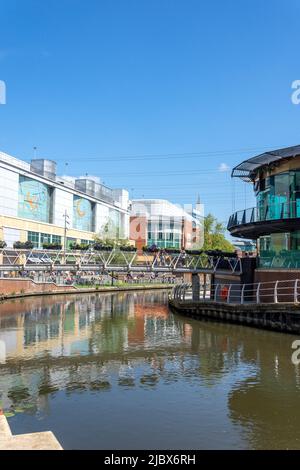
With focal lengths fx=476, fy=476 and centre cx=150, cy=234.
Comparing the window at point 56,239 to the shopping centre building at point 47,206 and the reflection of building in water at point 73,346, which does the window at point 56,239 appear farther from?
the reflection of building in water at point 73,346

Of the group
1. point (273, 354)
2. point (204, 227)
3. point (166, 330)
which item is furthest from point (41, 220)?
point (273, 354)

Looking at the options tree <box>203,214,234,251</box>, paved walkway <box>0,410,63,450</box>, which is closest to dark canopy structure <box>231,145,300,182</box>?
paved walkway <box>0,410,63,450</box>

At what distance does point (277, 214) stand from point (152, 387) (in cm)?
1682

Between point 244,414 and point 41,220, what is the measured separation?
226 ft

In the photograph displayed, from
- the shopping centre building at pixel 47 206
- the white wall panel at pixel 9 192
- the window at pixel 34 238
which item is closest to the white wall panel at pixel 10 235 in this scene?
the shopping centre building at pixel 47 206

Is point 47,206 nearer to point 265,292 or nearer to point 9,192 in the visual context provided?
point 9,192

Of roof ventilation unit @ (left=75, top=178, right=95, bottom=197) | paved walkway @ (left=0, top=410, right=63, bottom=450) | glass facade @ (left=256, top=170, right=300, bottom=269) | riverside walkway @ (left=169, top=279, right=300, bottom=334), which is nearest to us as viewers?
paved walkway @ (left=0, top=410, right=63, bottom=450)

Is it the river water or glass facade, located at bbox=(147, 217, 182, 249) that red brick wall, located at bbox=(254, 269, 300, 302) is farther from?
glass facade, located at bbox=(147, 217, 182, 249)

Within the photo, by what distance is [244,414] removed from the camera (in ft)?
41.3

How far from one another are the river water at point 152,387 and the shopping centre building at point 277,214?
4358 mm

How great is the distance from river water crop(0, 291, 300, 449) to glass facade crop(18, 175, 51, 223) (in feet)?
150

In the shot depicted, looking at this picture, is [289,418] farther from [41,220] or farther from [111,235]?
[111,235]

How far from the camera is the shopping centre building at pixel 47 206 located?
2640 inches

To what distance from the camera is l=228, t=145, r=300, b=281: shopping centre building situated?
91.5 ft
